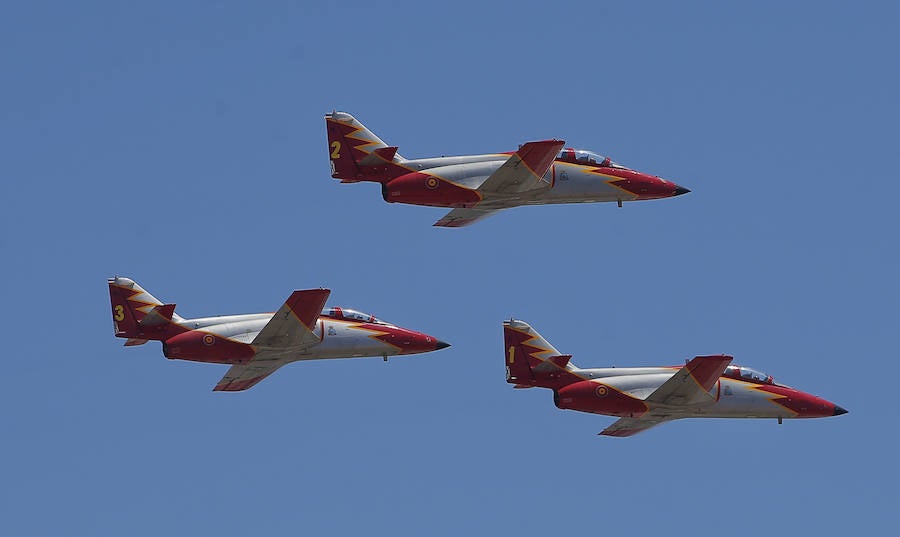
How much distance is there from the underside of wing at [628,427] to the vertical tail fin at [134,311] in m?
21.4

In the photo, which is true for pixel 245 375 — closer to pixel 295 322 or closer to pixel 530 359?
pixel 295 322

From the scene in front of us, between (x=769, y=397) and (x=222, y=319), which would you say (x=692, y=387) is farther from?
(x=222, y=319)

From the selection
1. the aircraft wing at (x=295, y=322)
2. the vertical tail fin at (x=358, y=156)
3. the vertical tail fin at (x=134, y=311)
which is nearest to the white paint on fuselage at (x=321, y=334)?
the aircraft wing at (x=295, y=322)

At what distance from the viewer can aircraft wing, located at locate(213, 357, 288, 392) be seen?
101m

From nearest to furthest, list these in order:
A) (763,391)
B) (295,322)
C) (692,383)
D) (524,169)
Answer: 1. (692,383)
2. (295,322)
3. (524,169)
4. (763,391)

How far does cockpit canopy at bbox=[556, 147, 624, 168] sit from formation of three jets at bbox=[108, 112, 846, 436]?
49 mm

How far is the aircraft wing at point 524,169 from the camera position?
320 ft

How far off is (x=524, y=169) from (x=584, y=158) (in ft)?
16.2

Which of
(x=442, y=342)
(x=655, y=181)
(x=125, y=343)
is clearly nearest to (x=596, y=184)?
(x=655, y=181)

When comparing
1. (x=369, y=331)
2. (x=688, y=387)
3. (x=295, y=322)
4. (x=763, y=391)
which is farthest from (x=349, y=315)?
(x=763, y=391)

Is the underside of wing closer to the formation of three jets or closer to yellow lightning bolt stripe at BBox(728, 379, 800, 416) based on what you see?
the formation of three jets

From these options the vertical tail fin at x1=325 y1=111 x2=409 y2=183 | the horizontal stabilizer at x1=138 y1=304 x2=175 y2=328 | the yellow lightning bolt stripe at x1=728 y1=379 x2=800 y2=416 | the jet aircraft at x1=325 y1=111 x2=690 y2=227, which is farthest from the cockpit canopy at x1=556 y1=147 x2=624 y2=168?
the horizontal stabilizer at x1=138 y1=304 x2=175 y2=328

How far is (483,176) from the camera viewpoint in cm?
10012

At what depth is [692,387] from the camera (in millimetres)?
96500
